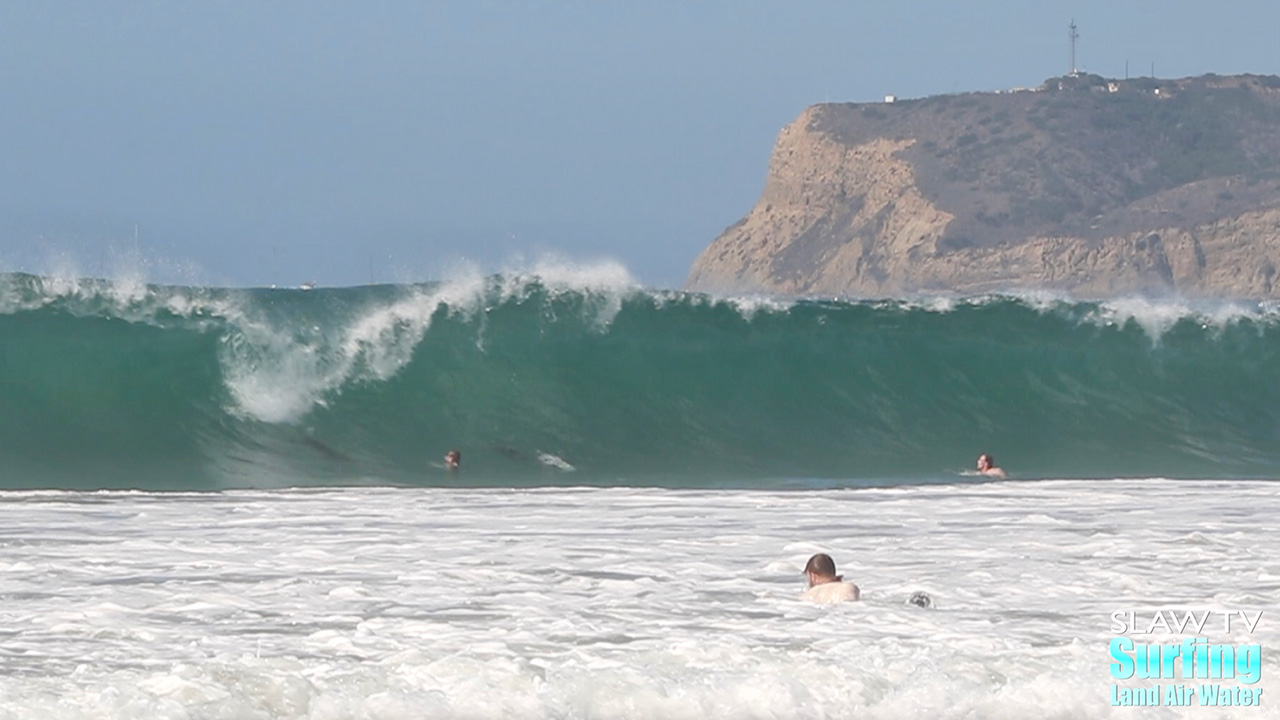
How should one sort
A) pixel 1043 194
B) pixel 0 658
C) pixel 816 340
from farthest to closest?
pixel 1043 194 < pixel 816 340 < pixel 0 658

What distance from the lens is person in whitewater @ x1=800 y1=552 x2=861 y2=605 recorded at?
28.5 ft

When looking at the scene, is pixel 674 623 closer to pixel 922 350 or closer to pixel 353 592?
pixel 353 592

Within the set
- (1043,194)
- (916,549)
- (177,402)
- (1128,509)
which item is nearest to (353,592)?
(916,549)

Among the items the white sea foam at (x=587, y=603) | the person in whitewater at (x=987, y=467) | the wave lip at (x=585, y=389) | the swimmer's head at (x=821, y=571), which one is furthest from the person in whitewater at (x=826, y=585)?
the person in whitewater at (x=987, y=467)

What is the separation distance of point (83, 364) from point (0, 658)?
38.5 feet

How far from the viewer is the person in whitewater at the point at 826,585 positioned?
8.68m

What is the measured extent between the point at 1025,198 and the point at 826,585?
112836mm

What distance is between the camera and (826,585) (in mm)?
8750

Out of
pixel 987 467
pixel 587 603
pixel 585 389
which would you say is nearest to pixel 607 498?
pixel 987 467

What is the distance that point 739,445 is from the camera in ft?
61.2

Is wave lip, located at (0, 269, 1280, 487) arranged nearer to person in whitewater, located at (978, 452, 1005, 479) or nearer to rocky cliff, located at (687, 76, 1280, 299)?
person in whitewater, located at (978, 452, 1005, 479)
